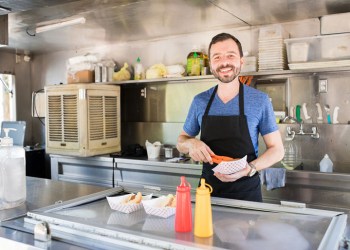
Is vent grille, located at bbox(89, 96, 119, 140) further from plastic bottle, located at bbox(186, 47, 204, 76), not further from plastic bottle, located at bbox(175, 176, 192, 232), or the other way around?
plastic bottle, located at bbox(175, 176, 192, 232)

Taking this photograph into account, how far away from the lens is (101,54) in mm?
5059

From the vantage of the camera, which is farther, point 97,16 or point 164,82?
point 164,82

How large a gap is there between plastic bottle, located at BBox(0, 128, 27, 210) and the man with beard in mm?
955

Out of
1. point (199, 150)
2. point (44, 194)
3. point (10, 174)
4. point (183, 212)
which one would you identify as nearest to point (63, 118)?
point (44, 194)

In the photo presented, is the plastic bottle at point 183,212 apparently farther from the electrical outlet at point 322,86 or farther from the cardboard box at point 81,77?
the cardboard box at point 81,77

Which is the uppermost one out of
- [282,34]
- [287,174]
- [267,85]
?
[282,34]

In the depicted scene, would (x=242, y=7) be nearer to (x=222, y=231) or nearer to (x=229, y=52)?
(x=229, y=52)

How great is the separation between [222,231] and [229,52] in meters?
1.15

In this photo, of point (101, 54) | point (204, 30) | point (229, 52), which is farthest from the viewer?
point (101, 54)

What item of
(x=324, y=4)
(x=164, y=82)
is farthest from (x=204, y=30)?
(x=324, y=4)

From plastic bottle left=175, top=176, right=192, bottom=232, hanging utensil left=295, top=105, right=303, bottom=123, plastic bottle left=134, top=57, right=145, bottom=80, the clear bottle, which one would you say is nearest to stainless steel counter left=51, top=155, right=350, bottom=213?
the clear bottle

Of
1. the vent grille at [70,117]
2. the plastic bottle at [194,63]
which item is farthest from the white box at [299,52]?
the vent grille at [70,117]

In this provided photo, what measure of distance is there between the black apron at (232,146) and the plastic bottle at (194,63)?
1807mm

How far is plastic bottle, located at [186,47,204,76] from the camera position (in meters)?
4.00
